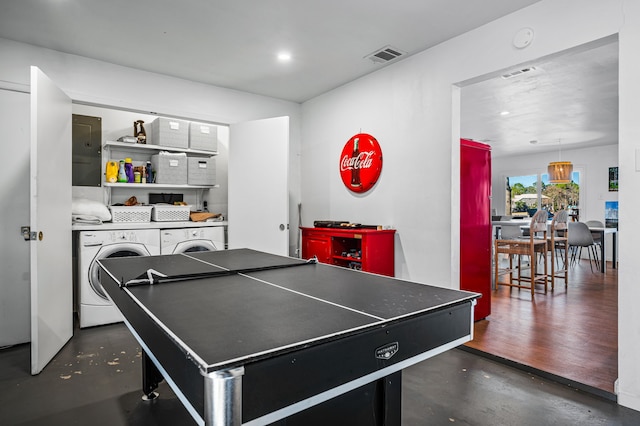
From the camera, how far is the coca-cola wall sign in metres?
4.10

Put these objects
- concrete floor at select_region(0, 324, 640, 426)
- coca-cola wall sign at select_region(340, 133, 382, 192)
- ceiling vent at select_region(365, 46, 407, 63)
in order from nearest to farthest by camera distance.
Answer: concrete floor at select_region(0, 324, 640, 426)
ceiling vent at select_region(365, 46, 407, 63)
coca-cola wall sign at select_region(340, 133, 382, 192)

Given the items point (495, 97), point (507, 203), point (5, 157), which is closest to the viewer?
point (5, 157)

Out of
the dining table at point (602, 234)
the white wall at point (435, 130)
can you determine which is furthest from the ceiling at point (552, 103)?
the dining table at point (602, 234)

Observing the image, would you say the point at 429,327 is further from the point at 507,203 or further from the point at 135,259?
the point at 507,203

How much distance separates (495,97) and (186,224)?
14.3ft

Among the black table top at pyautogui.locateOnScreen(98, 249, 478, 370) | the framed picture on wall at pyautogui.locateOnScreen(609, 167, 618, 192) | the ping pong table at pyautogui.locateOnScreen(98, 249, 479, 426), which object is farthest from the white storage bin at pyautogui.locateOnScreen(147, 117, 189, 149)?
the framed picture on wall at pyautogui.locateOnScreen(609, 167, 618, 192)

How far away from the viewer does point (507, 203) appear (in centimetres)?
1070

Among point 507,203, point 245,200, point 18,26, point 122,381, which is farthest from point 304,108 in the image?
point 507,203

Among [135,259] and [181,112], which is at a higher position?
[181,112]

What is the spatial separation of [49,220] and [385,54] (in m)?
3.31

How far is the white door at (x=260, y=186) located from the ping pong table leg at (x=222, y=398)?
11.4 ft

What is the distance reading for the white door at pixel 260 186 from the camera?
171 inches

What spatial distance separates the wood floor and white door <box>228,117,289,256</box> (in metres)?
2.42

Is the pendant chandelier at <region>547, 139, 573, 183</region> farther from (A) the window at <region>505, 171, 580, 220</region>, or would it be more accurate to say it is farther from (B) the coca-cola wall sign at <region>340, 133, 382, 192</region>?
(B) the coca-cola wall sign at <region>340, 133, 382, 192</region>
